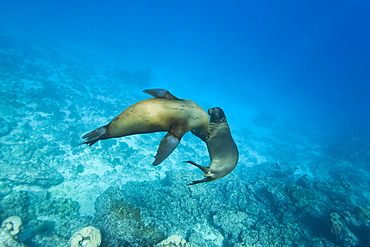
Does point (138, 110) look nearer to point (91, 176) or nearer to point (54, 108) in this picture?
point (91, 176)

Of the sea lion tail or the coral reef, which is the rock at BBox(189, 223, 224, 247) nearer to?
the coral reef

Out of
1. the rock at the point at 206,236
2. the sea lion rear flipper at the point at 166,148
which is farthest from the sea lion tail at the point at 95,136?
the rock at the point at 206,236

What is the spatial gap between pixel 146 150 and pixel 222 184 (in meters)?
7.08

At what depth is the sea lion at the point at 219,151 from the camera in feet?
7.52

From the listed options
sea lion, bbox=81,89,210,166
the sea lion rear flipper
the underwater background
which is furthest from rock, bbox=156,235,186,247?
the sea lion rear flipper

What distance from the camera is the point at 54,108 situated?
51.5ft

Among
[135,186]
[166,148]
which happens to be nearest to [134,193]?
[135,186]

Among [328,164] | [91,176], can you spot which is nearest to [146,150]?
[91,176]

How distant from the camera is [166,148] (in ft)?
6.26

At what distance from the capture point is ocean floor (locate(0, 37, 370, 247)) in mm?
6352

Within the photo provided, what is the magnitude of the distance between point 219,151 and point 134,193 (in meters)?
7.34

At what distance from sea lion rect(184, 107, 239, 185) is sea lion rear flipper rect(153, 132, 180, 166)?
474mm

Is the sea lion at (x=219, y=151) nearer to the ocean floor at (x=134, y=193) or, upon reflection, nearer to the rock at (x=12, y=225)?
the ocean floor at (x=134, y=193)

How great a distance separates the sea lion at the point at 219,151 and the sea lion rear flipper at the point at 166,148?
0.47 m
